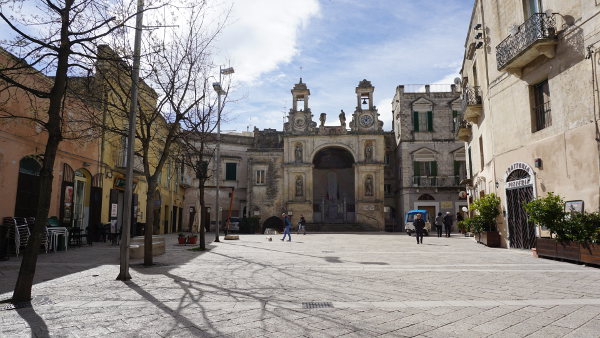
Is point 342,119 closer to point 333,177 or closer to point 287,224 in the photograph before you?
point 333,177

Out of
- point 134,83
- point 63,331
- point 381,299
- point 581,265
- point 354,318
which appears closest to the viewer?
point 63,331

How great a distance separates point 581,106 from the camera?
10812 mm

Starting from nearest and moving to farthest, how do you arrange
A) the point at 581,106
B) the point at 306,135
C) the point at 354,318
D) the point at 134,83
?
the point at 354,318, the point at 134,83, the point at 581,106, the point at 306,135

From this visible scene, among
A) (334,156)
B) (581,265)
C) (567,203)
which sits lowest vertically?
(581,265)

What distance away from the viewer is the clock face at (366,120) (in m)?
38.8

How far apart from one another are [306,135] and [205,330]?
3497 cm

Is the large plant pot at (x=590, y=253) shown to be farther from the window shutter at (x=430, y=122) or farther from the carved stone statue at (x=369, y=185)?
the window shutter at (x=430, y=122)

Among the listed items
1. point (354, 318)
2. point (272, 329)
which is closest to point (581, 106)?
point (354, 318)

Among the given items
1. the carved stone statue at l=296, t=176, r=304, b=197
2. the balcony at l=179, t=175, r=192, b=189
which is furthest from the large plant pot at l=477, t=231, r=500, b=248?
the balcony at l=179, t=175, r=192, b=189

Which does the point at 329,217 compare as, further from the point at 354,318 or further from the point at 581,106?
the point at 354,318

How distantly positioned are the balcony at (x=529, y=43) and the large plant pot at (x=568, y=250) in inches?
224

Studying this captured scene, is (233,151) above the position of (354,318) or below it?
above

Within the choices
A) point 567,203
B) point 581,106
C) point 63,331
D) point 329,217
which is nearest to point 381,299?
point 63,331

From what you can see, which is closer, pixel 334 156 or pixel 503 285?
pixel 503 285
